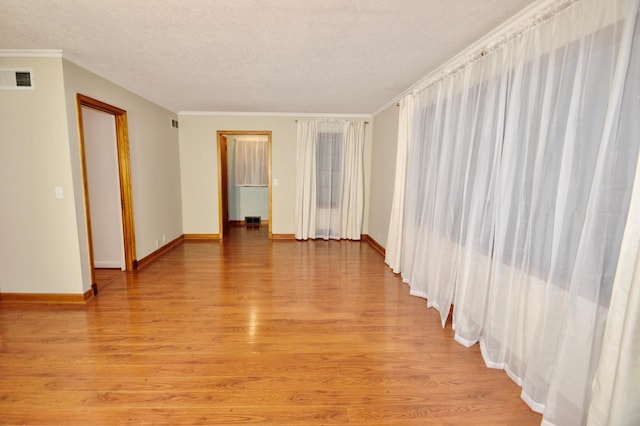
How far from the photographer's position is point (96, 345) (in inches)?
93.7

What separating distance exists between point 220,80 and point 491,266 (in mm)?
3619

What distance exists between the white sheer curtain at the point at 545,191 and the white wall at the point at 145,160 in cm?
385

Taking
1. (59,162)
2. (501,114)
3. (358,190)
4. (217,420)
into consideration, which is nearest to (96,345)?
(217,420)

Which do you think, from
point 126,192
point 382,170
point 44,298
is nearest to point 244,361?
point 44,298

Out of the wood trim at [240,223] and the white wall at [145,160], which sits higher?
the white wall at [145,160]

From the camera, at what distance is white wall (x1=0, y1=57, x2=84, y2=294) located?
2.87 meters

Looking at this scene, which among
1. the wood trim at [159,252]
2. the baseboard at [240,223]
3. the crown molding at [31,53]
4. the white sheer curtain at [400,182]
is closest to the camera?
the crown molding at [31,53]

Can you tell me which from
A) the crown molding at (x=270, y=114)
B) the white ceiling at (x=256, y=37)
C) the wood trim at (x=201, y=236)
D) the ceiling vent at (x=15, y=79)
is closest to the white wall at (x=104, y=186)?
the white ceiling at (x=256, y=37)

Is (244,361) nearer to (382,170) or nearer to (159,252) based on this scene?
(159,252)

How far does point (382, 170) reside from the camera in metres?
5.22

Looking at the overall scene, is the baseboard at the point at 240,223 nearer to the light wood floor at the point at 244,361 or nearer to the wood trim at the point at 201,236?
the wood trim at the point at 201,236

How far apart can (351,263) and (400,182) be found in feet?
4.92

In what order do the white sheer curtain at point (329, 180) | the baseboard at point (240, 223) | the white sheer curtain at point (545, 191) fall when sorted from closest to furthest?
the white sheer curtain at point (545, 191)
the white sheer curtain at point (329, 180)
the baseboard at point (240, 223)

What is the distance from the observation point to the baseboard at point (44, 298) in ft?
10.2
